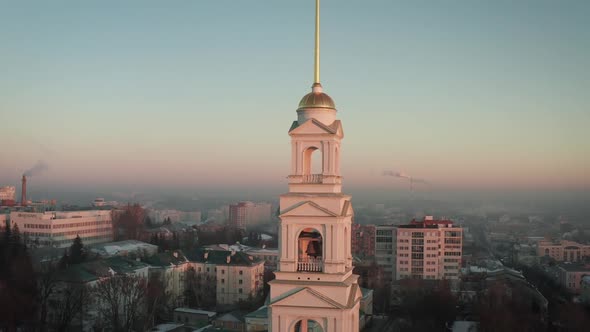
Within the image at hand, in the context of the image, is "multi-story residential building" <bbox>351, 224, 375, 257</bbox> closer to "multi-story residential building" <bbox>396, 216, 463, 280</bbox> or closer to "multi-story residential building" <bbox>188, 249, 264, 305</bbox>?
"multi-story residential building" <bbox>396, 216, 463, 280</bbox>

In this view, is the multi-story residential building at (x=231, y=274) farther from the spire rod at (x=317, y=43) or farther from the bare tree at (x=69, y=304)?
the spire rod at (x=317, y=43)

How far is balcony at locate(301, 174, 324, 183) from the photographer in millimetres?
14477

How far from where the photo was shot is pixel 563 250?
91125 mm

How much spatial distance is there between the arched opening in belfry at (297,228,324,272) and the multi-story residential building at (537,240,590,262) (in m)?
83.0

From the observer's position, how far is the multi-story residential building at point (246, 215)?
5965 inches

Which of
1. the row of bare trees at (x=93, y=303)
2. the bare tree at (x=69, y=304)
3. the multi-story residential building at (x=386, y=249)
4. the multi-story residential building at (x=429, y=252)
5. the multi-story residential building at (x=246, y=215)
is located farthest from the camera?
the multi-story residential building at (x=246, y=215)

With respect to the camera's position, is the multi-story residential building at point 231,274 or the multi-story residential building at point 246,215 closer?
the multi-story residential building at point 231,274

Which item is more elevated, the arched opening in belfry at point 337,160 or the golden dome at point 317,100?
the golden dome at point 317,100

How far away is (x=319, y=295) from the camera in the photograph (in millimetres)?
14234

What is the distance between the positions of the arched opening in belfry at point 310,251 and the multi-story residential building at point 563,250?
83001 millimetres

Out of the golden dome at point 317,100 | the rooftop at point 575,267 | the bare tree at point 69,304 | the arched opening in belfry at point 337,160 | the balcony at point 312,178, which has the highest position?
the golden dome at point 317,100

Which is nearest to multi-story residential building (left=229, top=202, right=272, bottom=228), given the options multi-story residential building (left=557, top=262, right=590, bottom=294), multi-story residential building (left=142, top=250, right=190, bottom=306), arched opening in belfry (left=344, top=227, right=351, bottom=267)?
multi-story residential building (left=557, top=262, right=590, bottom=294)

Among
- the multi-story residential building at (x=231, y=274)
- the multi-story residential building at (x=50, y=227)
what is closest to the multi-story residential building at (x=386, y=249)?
the multi-story residential building at (x=231, y=274)

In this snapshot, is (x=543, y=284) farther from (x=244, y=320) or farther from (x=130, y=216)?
(x=130, y=216)
